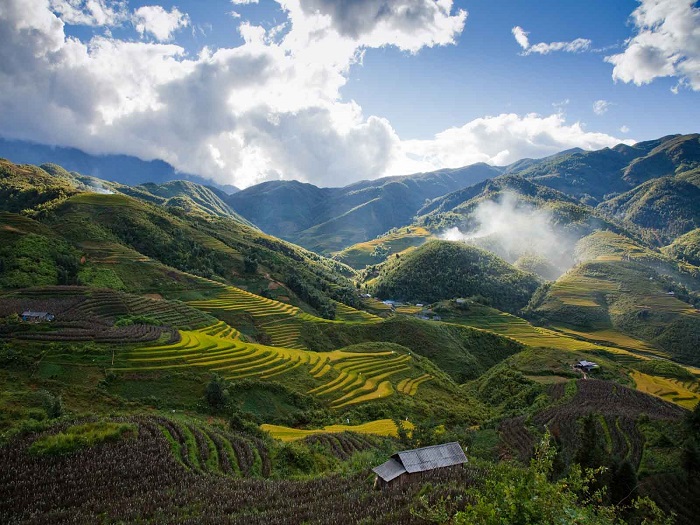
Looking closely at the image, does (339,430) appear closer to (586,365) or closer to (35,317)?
(35,317)

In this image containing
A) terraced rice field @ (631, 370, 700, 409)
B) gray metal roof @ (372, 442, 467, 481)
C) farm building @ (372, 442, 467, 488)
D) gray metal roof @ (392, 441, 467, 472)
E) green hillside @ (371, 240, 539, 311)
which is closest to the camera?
farm building @ (372, 442, 467, 488)

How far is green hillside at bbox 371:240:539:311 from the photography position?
170 m

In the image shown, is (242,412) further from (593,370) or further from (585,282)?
(585,282)

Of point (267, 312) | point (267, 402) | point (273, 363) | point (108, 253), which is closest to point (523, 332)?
point (267, 312)

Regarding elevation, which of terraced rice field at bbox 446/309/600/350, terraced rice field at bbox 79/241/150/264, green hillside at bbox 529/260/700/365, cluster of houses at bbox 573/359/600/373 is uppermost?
terraced rice field at bbox 79/241/150/264

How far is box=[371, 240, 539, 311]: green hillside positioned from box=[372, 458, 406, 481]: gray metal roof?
153 meters

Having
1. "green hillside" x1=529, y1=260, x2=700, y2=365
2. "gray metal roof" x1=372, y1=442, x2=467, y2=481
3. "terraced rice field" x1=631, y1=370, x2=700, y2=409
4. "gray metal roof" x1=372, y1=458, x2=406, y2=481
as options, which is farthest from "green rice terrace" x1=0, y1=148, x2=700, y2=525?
"green hillside" x1=529, y1=260, x2=700, y2=365

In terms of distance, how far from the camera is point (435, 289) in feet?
566

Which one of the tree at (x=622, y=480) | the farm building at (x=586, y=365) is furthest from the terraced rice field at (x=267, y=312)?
the farm building at (x=586, y=365)

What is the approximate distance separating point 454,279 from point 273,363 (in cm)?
14120

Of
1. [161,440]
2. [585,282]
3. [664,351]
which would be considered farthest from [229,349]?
[585,282]

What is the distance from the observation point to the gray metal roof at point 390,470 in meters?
17.3

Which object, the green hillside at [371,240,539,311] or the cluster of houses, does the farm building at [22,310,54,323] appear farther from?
the green hillside at [371,240,539,311]

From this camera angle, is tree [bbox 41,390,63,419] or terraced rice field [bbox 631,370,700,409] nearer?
tree [bbox 41,390,63,419]
